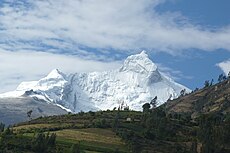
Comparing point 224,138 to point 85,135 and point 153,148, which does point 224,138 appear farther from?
point 85,135

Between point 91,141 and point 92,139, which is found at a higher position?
point 92,139

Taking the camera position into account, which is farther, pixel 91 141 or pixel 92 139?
pixel 92 139

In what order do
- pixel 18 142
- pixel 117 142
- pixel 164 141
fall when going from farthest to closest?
pixel 164 141, pixel 117 142, pixel 18 142

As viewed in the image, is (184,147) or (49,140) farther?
(184,147)

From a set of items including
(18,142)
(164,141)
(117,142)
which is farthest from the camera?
(164,141)

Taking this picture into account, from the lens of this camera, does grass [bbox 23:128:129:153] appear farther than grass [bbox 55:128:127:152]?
No

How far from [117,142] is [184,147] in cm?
2518

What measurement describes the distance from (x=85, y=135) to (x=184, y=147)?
3833 cm

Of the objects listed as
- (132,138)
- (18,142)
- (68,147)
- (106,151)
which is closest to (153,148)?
(132,138)

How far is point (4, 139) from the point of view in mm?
155625

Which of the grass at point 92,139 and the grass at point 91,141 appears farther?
the grass at point 92,139

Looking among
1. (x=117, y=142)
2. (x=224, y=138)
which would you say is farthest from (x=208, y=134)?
(x=117, y=142)

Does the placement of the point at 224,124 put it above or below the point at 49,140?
above

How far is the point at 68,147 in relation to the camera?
161250 mm
